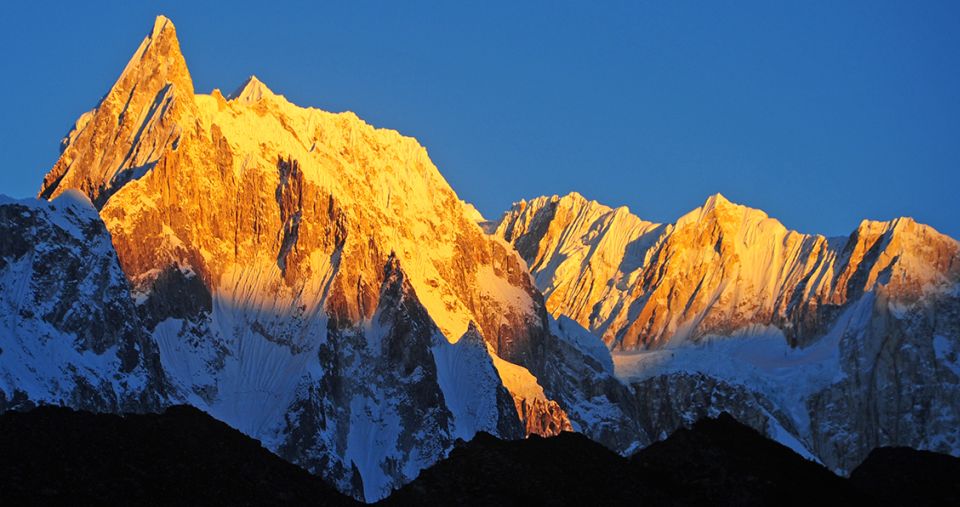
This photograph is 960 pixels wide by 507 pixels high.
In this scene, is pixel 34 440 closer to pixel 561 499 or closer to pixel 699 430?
pixel 561 499

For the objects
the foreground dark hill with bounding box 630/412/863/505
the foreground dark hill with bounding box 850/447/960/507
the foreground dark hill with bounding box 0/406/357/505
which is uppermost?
the foreground dark hill with bounding box 850/447/960/507

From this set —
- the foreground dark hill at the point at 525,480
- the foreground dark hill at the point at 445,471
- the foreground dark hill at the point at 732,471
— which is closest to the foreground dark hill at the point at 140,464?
the foreground dark hill at the point at 445,471

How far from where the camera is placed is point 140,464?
7075 centimetres

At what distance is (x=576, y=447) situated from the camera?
3127 inches

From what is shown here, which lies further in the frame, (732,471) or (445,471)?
(445,471)

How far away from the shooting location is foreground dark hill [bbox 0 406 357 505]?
67.6m

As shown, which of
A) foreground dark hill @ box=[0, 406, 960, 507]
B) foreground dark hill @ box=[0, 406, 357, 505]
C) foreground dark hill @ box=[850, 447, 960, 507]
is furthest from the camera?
foreground dark hill @ box=[850, 447, 960, 507]

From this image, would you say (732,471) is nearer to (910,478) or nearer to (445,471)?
(445,471)

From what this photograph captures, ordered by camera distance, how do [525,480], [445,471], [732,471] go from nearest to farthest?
1. [525,480]
2. [732,471]
3. [445,471]

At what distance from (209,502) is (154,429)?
6.01 meters

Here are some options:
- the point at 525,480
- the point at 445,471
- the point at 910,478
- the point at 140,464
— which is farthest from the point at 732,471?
the point at 140,464

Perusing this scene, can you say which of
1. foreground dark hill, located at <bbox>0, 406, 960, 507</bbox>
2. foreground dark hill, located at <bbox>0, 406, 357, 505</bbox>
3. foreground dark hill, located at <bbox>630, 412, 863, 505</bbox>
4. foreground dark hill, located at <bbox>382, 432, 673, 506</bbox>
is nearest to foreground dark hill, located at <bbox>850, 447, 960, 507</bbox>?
foreground dark hill, located at <bbox>0, 406, 960, 507</bbox>

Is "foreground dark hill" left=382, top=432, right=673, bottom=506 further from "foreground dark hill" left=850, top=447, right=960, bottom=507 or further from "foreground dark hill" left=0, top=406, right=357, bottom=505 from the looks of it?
"foreground dark hill" left=850, top=447, right=960, bottom=507

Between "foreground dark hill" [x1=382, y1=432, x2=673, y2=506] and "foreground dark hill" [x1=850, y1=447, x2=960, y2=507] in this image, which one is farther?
→ "foreground dark hill" [x1=850, y1=447, x2=960, y2=507]
